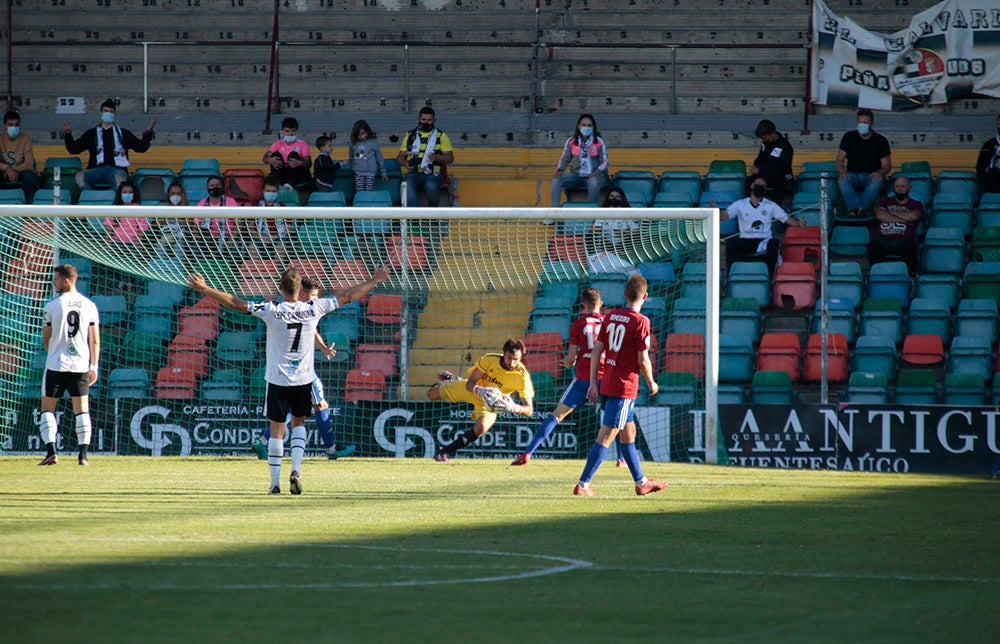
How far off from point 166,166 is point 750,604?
1701cm

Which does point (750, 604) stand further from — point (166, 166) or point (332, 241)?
point (166, 166)

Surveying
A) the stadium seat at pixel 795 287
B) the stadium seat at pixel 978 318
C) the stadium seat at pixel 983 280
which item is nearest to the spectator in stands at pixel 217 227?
the stadium seat at pixel 795 287

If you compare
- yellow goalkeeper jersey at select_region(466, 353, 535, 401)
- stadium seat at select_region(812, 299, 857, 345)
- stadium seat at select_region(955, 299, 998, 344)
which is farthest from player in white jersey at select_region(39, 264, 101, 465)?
stadium seat at select_region(955, 299, 998, 344)

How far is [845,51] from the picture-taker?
20.2m

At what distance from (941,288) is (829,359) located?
1.98 metres

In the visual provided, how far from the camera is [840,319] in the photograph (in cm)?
1656

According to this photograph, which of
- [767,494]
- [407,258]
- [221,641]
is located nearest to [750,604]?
[221,641]

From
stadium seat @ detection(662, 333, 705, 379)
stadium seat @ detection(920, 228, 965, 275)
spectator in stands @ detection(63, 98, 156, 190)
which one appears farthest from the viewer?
spectator in stands @ detection(63, 98, 156, 190)

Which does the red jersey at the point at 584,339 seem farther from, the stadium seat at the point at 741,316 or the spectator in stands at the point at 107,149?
the spectator in stands at the point at 107,149

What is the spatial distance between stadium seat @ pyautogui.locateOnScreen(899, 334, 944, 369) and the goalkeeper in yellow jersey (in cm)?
499

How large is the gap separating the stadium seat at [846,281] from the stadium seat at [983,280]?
136 centimetres

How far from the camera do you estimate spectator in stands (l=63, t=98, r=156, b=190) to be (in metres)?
19.1

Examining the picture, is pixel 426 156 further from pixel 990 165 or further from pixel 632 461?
pixel 632 461

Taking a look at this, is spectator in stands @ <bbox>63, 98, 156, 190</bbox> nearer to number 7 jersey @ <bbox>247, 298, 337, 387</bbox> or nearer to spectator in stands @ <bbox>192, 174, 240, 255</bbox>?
spectator in stands @ <bbox>192, 174, 240, 255</bbox>
